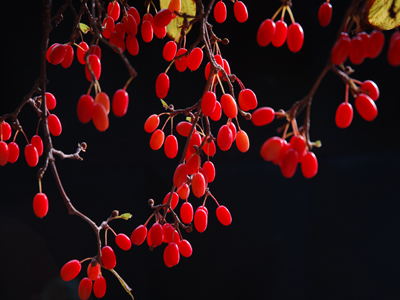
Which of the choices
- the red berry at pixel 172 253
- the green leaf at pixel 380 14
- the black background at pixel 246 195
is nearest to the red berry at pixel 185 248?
the red berry at pixel 172 253

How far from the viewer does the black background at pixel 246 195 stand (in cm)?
76

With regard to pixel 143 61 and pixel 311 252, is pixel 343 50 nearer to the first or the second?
pixel 143 61

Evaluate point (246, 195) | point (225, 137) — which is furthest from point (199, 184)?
point (246, 195)

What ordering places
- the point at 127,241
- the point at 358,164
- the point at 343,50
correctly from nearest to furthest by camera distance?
the point at 343,50, the point at 127,241, the point at 358,164

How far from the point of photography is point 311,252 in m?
0.89

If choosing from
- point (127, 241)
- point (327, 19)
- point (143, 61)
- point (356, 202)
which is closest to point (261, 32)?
point (327, 19)

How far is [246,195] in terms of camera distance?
0.85 meters

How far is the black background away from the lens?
755mm

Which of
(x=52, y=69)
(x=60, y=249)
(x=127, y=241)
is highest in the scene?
(x=127, y=241)

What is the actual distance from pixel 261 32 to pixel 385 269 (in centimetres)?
82

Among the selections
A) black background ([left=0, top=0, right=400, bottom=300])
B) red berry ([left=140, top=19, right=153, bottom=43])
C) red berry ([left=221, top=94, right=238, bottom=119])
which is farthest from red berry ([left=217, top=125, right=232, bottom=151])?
black background ([left=0, top=0, right=400, bottom=300])

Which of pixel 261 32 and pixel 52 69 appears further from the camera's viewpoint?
pixel 52 69

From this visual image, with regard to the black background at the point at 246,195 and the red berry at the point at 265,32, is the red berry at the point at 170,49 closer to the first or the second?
the red berry at the point at 265,32

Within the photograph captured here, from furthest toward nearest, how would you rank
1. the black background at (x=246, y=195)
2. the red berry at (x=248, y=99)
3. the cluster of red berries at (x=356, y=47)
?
1. the black background at (x=246, y=195)
2. the red berry at (x=248, y=99)
3. the cluster of red berries at (x=356, y=47)
